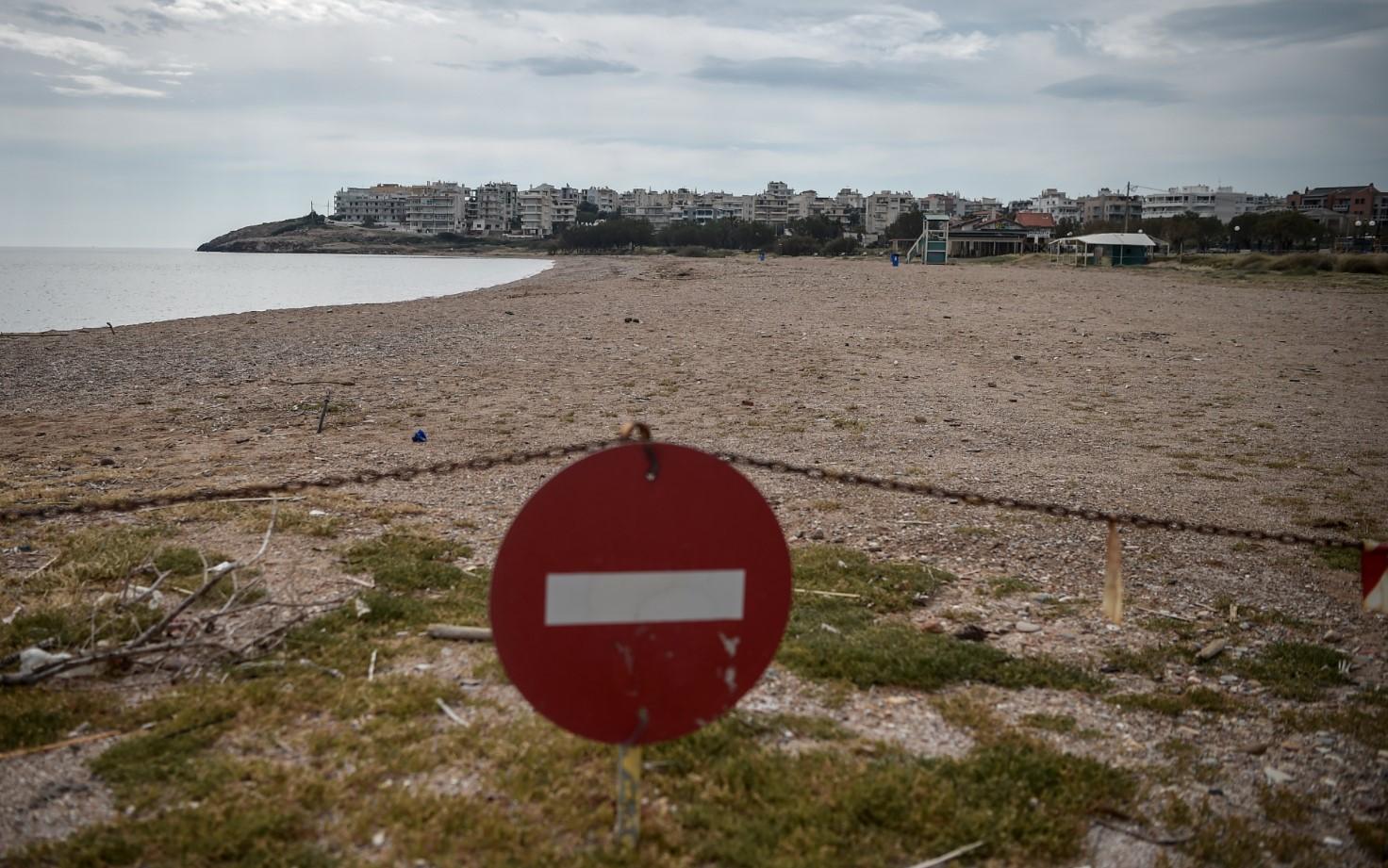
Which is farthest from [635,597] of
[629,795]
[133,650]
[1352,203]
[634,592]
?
[1352,203]

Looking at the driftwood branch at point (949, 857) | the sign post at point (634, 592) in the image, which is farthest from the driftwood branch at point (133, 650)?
the driftwood branch at point (949, 857)

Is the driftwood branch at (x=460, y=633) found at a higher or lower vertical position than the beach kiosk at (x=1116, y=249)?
lower

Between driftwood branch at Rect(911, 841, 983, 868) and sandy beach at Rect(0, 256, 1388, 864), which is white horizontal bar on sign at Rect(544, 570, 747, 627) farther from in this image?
sandy beach at Rect(0, 256, 1388, 864)

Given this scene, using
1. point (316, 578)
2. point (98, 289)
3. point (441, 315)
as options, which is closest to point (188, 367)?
point (441, 315)

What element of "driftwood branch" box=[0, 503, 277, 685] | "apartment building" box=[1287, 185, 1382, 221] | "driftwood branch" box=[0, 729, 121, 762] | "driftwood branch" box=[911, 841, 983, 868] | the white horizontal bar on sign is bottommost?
"driftwood branch" box=[911, 841, 983, 868]

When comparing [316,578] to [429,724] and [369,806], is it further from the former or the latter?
[369,806]

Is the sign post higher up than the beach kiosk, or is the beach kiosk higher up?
the beach kiosk

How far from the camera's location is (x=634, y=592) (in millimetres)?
3070

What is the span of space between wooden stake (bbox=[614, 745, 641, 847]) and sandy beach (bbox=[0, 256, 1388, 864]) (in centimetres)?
132

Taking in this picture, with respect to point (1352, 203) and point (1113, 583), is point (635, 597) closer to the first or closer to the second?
point (1113, 583)

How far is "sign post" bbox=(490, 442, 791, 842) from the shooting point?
3016mm

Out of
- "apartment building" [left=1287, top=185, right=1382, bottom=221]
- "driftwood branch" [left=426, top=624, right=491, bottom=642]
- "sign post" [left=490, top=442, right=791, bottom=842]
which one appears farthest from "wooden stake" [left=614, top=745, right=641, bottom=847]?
"apartment building" [left=1287, top=185, right=1382, bottom=221]

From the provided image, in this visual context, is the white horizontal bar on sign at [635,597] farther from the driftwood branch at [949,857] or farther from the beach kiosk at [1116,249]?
the beach kiosk at [1116,249]

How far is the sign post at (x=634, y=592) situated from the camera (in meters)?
3.02
